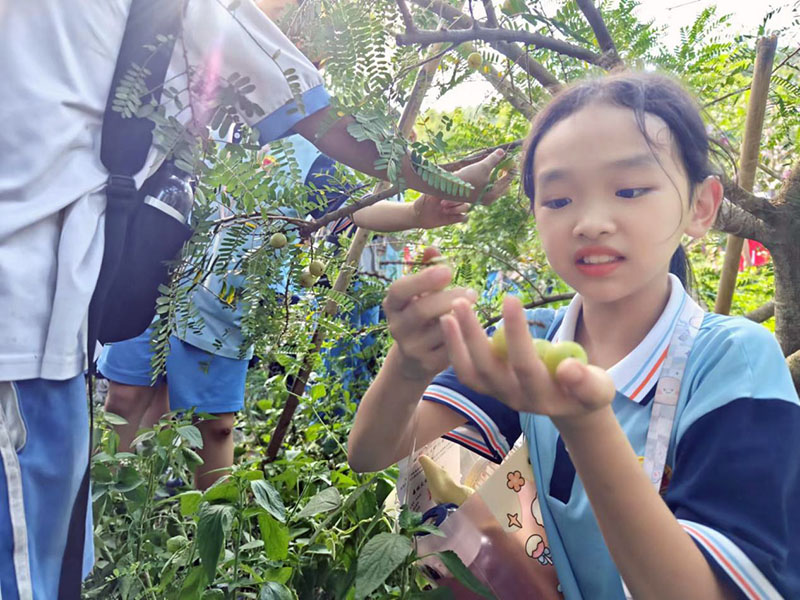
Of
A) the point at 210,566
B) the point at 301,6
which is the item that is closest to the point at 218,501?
the point at 210,566

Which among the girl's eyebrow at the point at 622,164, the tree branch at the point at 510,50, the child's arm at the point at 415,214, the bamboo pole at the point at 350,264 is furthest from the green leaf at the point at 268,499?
the tree branch at the point at 510,50

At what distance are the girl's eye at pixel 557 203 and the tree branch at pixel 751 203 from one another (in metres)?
0.67

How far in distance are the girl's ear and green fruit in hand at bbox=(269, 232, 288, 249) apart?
2.20 feet

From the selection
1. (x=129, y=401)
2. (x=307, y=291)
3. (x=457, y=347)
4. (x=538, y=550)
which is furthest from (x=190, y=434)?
(x=129, y=401)

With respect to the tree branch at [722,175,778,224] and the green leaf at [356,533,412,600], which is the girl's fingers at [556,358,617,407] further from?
the tree branch at [722,175,778,224]

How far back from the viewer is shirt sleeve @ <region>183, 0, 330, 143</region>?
1110 mm

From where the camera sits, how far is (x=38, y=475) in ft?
3.33

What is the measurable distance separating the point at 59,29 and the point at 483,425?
2.88 ft

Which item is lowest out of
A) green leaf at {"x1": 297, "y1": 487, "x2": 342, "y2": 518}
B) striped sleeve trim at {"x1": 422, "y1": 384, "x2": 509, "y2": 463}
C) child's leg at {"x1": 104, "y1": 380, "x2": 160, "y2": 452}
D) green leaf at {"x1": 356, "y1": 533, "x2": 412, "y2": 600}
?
child's leg at {"x1": 104, "y1": 380, "x2": 160, "y2": 452}

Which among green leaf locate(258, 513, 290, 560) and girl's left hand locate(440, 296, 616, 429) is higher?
girl's left hand locate(440, 296, 616, 429)

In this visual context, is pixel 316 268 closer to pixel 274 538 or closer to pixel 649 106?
pixel 274 538

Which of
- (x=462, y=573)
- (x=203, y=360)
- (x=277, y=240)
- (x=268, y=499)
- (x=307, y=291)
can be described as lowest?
(x=203, y=360)

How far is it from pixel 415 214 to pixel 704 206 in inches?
19.6

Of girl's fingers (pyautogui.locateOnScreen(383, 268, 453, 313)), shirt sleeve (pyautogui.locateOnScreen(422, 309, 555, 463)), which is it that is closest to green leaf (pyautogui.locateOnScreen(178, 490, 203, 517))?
shirt sleeve (pyautogui.locateOnScreen(422, 309, 555, 463))
